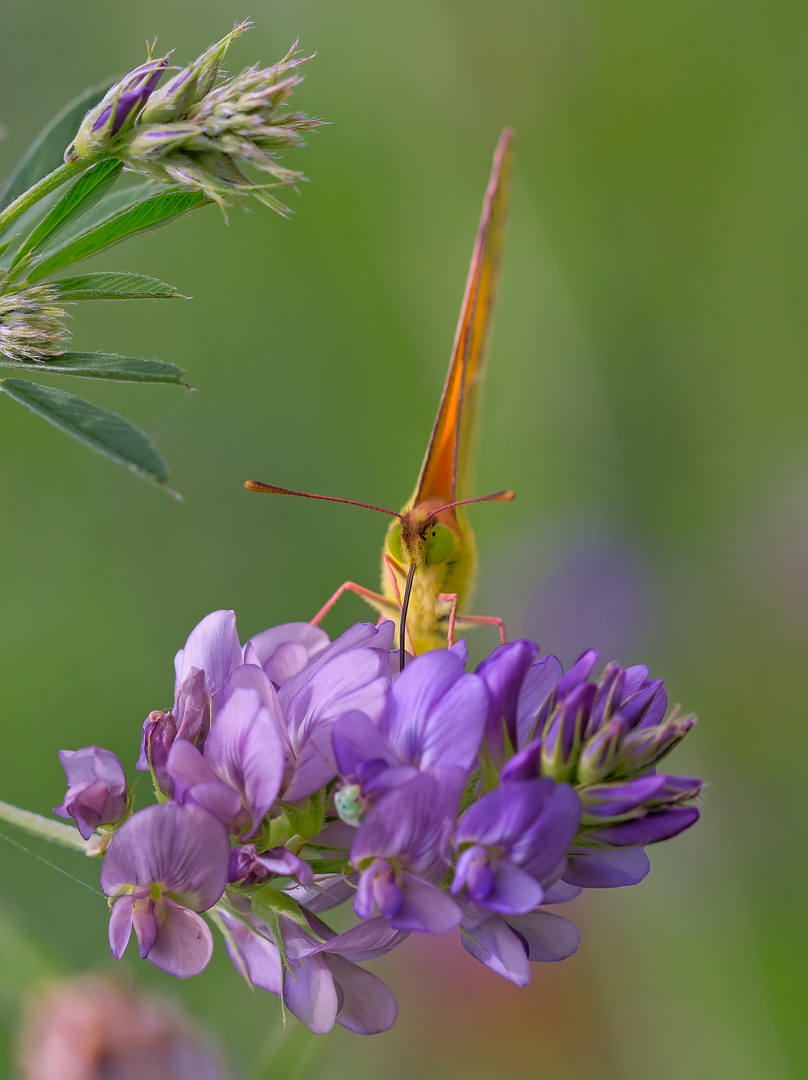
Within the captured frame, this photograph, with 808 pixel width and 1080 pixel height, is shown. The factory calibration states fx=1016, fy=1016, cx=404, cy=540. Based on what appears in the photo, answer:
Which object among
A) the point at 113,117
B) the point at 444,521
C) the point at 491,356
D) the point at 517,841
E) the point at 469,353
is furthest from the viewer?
the point at 491,356

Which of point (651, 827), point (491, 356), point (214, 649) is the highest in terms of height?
point (491, 356)

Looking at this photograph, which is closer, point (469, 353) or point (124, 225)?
point (124, 225)

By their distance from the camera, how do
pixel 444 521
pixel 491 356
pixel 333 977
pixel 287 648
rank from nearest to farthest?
pixel 333 977 < pixel 287 648 < pixel 444 521 < pixel 491 356

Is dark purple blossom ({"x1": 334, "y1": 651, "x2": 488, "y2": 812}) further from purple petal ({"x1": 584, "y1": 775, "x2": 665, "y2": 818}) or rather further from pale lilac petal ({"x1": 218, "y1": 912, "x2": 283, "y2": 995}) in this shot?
pale lilac petal ({"x1": 218, "y1": 912, "x2": 283, "y2": 995})

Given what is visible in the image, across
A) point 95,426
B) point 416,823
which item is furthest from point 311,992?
point 95,426

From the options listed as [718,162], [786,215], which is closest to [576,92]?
[718,162]

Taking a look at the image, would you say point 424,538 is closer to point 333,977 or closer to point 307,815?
point 307,815

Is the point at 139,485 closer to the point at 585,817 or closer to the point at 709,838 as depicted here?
the point at 709,838
